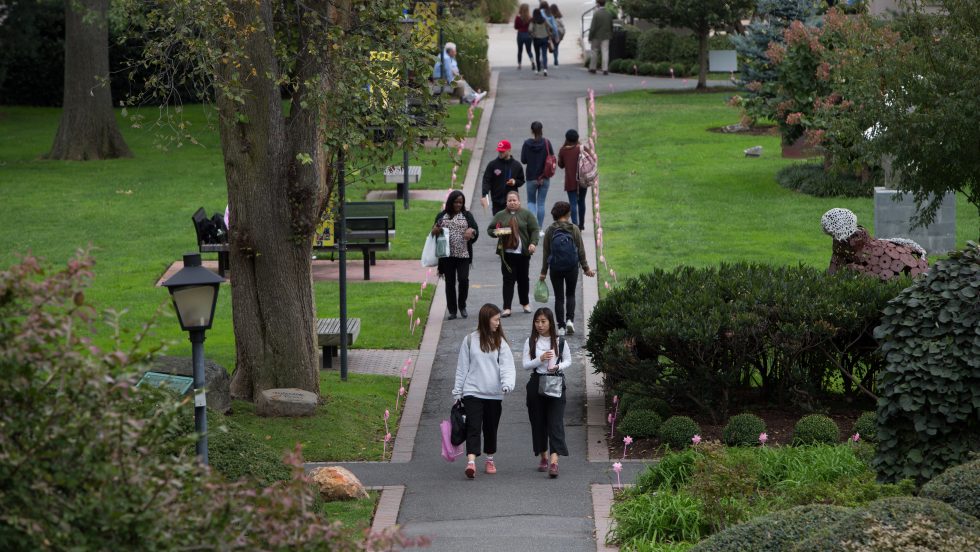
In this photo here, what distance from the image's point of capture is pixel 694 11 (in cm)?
3634

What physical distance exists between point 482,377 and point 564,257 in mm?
4438

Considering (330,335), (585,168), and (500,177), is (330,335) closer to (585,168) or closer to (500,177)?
(500,177)

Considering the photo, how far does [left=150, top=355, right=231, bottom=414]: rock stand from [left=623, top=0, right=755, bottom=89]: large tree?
86.2 feet

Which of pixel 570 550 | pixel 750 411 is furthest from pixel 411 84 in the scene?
pixel 570 550

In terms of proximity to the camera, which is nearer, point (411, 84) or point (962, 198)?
point (411, 84)

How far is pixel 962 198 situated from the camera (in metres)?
25.0

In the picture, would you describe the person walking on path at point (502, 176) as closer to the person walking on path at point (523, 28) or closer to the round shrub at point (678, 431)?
the round shrub at point (678, 431)

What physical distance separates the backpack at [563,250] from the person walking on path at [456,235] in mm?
1138

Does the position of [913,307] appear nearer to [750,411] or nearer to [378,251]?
[750,411]

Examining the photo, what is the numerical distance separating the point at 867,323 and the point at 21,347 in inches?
368

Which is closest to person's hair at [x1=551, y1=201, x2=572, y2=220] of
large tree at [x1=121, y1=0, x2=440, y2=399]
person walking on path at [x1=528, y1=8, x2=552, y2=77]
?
large tree at [x1=121, y1=0, x2=440, y2=399]

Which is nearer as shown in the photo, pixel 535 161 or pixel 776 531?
pixel 776 531

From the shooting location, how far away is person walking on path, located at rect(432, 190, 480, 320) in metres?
16.3

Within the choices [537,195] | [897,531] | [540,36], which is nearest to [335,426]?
[897,531]
